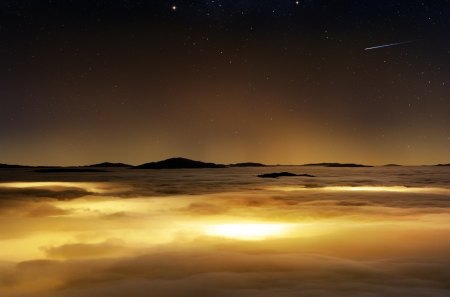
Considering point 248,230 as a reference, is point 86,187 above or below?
above

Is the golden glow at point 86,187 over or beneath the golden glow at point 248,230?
over

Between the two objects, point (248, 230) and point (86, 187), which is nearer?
point (248, 230)

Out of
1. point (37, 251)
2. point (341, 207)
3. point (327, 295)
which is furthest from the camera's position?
point (341, 207)

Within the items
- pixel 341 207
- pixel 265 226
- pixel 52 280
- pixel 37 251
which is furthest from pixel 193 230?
pixel 341 207

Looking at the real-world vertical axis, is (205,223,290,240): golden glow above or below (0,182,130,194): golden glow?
below

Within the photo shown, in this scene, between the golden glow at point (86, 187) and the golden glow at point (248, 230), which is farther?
the golden glow at point (86, 187)

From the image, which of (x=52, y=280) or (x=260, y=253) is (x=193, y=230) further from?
(x=52, y=280)

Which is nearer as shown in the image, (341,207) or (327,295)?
(327,295)

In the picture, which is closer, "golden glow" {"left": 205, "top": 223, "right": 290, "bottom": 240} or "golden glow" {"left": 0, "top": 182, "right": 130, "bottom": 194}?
"golden glow" {"left": 205, "top": 223, "right": 290, "bottom": 240}
